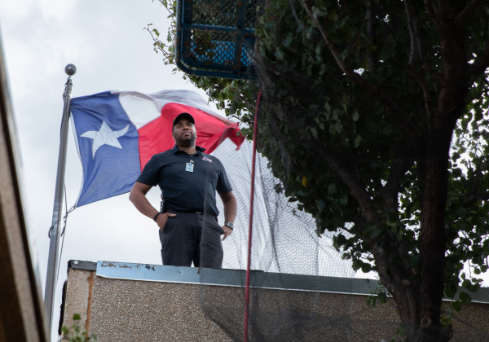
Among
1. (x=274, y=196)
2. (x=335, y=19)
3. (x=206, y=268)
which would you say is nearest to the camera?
(x=335, y=19)

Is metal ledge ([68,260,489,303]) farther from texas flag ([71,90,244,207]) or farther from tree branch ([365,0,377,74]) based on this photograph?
texas flag ([71,90,244,207])

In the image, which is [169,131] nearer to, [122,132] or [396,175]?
[122,132]

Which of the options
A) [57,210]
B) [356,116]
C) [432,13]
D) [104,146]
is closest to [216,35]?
[356,116]

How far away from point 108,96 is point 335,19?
5.45m

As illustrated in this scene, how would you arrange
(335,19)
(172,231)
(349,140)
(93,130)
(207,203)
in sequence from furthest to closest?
(93,130) < (172,231) < (207,203) < (349,140) < (335,19)

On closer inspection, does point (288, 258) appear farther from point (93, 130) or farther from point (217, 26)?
point (93, 130)

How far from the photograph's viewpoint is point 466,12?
2156 mm

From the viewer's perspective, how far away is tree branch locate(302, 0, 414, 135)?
225cm

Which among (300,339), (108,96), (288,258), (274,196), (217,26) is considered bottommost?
(300,339)

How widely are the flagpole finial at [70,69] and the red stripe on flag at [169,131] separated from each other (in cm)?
128

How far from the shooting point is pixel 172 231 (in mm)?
4508

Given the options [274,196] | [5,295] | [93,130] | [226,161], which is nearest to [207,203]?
[226,161]

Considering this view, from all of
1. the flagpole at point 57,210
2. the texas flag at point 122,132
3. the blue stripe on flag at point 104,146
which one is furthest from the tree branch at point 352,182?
the blue stripe on flag at point 104,146

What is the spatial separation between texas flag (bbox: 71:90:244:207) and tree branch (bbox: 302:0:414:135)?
4.09 meters
